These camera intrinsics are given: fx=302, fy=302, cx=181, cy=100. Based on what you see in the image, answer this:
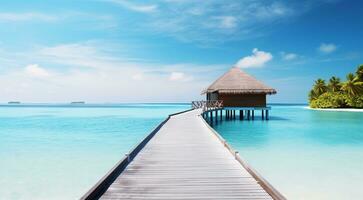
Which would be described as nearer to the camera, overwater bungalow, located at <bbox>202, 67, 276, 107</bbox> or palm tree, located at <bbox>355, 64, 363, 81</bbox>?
overwater bungalow, located at <bbox>202, 67, 276, 107</bbox>

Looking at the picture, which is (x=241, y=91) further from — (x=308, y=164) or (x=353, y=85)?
(x=353, y=85)

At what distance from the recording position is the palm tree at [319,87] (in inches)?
1892

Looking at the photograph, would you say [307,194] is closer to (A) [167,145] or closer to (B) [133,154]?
(A) [167,145]

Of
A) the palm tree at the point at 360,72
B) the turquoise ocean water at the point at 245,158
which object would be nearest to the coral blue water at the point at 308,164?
the turquoise ocean water at the point at 245,158

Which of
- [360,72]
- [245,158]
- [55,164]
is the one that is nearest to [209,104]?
[245,158]

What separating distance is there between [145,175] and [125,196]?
0.87 meters

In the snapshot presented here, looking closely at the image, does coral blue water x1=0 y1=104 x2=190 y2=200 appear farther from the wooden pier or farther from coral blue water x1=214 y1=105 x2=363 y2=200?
coral blue water x1=214 y1=105 x2=363 y2=200

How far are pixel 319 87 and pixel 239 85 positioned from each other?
31.2m

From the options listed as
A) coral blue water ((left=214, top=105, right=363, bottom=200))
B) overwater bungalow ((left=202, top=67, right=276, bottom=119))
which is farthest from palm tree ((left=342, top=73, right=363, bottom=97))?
coral blue water ((left=214, top=105, right=363, bottom=200))

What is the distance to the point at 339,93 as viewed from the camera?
42.4m

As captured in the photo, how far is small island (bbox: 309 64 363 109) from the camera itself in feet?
124

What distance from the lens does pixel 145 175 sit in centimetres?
436

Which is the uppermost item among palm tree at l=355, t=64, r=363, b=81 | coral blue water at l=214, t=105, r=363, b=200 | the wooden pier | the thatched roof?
palm tree at l=355, t=64, r=363, b=81

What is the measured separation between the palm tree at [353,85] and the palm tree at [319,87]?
9.24m
